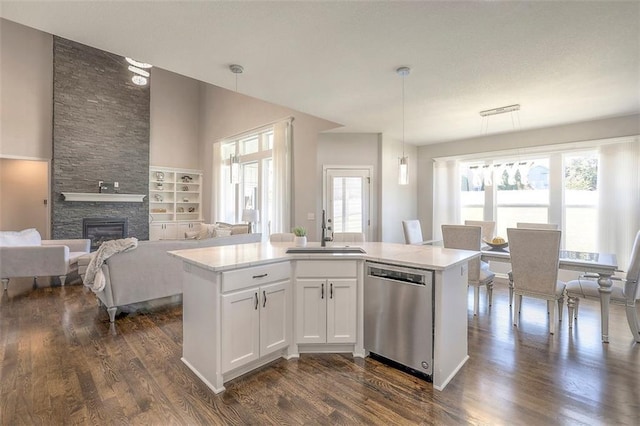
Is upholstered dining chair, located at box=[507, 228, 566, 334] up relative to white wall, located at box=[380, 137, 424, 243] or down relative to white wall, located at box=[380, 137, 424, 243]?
down

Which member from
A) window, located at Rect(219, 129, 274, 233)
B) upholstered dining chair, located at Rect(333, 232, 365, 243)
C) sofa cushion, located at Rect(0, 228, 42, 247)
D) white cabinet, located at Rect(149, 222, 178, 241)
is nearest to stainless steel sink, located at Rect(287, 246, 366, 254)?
upholstered dining chair, located at Rect(333, 232, 365, 243)

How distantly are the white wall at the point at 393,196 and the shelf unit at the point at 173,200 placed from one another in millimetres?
5975

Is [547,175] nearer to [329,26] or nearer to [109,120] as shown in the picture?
[329,26]

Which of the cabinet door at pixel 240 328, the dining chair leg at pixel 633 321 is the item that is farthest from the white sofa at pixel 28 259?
the dining chair leg at pixel 633 321

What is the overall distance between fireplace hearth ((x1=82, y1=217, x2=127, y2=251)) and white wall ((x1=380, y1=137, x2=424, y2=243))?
6524 mm

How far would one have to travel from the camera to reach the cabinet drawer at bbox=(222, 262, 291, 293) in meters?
2.15

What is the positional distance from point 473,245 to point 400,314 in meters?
1.82

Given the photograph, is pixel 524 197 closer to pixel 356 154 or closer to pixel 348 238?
pixel 356 154

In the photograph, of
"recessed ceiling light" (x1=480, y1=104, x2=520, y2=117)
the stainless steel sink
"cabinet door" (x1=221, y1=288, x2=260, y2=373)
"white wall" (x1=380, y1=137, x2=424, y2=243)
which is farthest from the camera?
"white wall" (x1=380, y1=137, x2=424, y2=243)

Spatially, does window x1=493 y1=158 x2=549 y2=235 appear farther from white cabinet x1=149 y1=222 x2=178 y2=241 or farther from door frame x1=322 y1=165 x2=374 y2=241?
white cabinet x1=149 y1=222 x2=178 y2=241

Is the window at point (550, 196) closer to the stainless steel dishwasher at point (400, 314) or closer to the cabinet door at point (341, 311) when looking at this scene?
the stainless steel dishwasher at point (400, 314)

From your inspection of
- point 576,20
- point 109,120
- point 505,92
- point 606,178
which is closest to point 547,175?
point 606,178

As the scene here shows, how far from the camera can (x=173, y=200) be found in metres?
8.64

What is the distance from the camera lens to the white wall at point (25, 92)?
20.3 ft
